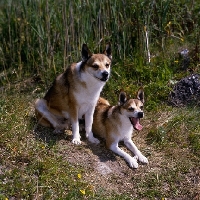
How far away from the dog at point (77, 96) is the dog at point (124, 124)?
0.77 feet

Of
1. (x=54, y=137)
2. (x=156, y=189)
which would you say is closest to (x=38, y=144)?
(x=54, y=137)

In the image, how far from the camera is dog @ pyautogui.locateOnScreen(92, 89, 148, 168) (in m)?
6.32

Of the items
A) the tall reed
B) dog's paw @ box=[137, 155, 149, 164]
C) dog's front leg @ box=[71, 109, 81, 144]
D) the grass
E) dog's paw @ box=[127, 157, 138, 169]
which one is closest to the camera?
the grass

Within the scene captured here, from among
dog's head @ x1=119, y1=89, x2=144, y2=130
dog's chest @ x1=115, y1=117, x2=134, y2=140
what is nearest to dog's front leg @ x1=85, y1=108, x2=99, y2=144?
dog's chest @ x1=115, y1=117, x2=134, y2=140

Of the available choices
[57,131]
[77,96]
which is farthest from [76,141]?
[77,96]

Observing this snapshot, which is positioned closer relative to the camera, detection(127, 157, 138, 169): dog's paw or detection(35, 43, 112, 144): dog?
detection(127, 157, 138, 169): dog's paw

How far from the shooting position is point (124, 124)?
6.48m

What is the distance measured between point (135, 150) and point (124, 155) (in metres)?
0.20

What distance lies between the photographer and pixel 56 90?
22.6 feet

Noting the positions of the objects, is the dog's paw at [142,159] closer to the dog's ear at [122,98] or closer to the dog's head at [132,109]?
the dog's head at [132,109]

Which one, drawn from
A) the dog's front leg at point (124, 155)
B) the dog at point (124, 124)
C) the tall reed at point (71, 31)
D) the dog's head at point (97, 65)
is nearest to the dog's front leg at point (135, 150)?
the dog at point (124, 124)

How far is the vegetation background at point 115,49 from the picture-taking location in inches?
272

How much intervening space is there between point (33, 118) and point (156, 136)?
1726mm

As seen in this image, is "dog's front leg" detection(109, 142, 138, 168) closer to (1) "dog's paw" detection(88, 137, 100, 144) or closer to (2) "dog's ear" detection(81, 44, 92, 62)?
(1) "dog's paw" detection(88, 137, 100, 144)
